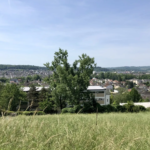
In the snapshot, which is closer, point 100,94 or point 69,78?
point 69,78

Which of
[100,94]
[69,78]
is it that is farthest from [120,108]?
[100,94]

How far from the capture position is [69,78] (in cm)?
2541

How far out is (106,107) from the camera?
78.3 ft

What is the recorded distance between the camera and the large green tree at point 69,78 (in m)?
25.7

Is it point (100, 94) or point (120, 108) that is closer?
point (120, 108)

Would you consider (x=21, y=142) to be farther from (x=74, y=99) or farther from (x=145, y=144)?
(x=74, y=99)

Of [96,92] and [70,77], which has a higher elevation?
[70,77]

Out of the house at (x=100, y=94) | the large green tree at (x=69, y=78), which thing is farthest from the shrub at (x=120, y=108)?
the house at (x=100, y=94)

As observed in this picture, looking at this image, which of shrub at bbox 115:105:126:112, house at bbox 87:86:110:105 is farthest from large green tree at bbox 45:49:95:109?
house at bbox 87:86:110:105

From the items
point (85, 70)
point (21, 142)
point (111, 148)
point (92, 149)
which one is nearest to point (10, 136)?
point (21, 142)

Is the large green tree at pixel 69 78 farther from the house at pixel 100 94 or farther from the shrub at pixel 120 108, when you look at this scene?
the house at pixel 100 94

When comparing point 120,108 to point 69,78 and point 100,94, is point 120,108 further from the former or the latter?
point 100,94

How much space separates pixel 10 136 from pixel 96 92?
3240 centimetres

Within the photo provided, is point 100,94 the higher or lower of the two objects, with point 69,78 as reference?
lower
